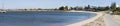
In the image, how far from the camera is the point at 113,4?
18762cm
